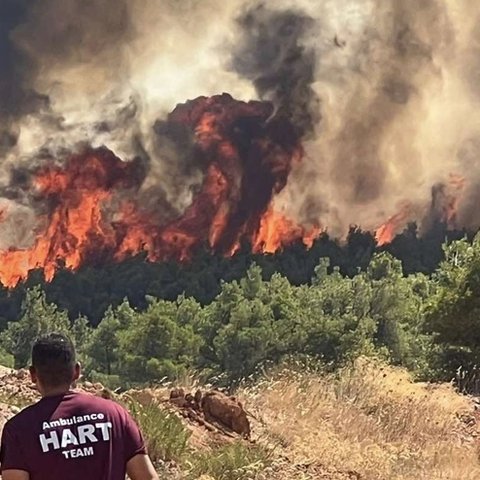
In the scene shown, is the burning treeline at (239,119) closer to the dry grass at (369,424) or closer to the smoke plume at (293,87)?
the smoke plume at (293,87)

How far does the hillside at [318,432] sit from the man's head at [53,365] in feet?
13.0

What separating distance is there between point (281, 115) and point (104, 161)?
47.9 ft

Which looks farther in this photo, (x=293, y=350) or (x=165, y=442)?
(x=293, y=350)

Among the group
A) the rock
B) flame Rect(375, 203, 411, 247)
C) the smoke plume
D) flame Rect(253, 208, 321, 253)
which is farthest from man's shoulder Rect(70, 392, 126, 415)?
the smoke plume

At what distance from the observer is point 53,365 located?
3830mm

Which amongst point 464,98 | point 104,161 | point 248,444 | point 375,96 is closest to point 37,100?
point 104,161

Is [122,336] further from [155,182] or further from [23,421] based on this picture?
[23,421]

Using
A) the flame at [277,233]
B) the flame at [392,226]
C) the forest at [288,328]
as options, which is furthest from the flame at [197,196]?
the forest at [288,328]

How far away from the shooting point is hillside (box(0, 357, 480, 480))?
26.9 ft

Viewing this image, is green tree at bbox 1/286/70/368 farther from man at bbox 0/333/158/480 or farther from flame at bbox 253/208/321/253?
man at bbox 0/333/158/480

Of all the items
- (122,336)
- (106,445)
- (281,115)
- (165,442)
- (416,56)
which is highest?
(416,56)

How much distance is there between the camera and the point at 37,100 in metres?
71.3

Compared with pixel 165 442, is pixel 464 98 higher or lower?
higher

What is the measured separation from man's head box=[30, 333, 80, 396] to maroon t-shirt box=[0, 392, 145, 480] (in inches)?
2.3
